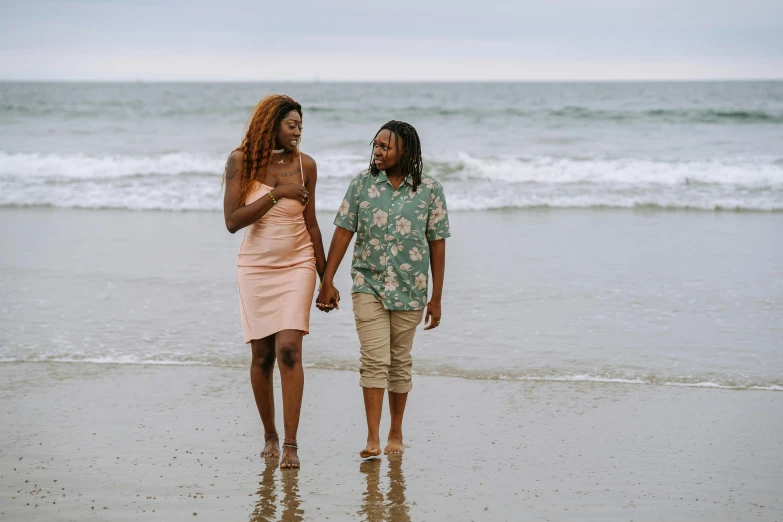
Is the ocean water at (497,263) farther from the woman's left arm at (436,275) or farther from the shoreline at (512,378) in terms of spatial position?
the woman's left arm at (436,275)

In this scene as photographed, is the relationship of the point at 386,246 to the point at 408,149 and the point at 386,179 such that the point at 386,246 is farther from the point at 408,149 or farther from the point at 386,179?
the point at 408,149

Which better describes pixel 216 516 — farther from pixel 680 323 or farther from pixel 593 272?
pixel 593 272

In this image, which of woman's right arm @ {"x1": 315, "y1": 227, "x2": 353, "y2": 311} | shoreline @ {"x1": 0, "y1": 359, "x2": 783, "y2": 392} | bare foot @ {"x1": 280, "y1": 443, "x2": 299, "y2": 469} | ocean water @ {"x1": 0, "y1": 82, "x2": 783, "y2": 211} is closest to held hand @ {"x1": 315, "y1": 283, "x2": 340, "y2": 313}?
woman's right arm @ {"x1": 315, "y1": 227, "x2": 353, "y2": 311}

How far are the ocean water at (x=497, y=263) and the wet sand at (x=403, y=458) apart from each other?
0.49 m

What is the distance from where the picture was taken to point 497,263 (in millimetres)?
9102

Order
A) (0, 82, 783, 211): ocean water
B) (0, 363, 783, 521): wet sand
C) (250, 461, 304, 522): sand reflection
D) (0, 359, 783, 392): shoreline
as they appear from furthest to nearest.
Result: (0, 82, 783, 211): ocean water, (0, 359, 783, 392): shoreline, (0, 363, 783, 521): wet sand, (250, 461, 304, 522): sand reflection

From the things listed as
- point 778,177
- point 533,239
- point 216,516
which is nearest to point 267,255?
point 216,516

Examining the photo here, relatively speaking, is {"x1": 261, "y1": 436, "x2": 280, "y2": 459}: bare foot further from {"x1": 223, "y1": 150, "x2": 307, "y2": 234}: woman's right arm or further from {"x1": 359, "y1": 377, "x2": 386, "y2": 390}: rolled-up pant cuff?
{"x1": 223, "y1": 150, "x2": 307, "y2": 234}: woman's right arm

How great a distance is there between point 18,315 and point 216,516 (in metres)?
4.35

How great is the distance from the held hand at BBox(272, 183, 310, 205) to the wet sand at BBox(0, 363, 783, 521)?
132 cm

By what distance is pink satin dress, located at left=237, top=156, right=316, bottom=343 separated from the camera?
414cm

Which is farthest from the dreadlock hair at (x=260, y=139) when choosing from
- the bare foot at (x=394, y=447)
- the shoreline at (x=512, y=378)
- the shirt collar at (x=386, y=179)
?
the shoreline at (x=512, y=378)

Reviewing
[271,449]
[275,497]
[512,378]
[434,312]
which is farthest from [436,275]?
[512,378]

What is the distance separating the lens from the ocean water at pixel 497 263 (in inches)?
244
